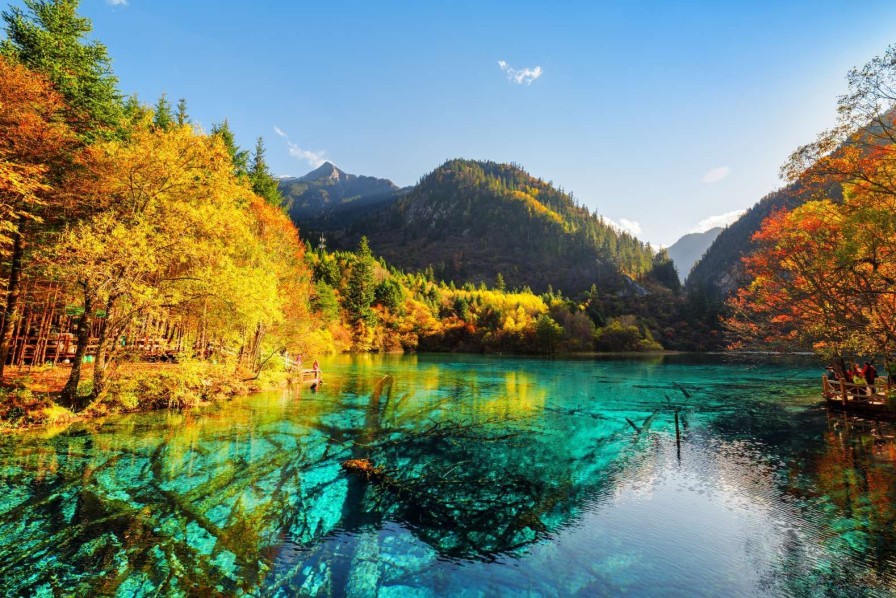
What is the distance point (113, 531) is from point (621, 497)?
1351 centimetres

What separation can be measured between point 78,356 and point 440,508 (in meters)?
17.6

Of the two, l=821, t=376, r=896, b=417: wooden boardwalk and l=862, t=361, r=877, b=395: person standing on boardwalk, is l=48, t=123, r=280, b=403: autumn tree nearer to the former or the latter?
l=821, t=376, r=896, b=417: wooden boardwalk

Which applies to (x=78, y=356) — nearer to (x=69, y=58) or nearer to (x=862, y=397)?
(x=69, y=58)

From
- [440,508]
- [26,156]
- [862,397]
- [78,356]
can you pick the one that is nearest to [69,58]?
[26,156]

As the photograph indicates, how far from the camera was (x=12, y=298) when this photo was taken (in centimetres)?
1872

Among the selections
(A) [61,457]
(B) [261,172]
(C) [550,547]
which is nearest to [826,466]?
(C) [550,547]

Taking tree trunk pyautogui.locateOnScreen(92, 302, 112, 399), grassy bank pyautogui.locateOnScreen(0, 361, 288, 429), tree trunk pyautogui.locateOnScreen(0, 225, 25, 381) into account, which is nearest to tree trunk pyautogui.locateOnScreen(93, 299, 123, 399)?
tree trunk pyautogui.locateOnScreen(92, 302, 112, 399)

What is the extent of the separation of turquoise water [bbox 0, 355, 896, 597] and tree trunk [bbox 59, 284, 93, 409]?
87.9 inches

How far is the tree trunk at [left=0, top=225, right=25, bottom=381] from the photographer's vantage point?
58.7 ft

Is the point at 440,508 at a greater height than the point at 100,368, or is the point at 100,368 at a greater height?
the point at 100,368

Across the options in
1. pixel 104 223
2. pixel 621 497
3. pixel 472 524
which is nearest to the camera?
pixel 472 524

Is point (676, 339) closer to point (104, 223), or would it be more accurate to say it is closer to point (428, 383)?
→ point (428, 383)

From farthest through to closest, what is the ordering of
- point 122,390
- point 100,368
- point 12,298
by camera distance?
point 122,390, point 100,368, point 12,298

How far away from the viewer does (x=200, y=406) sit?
23.7 meters
